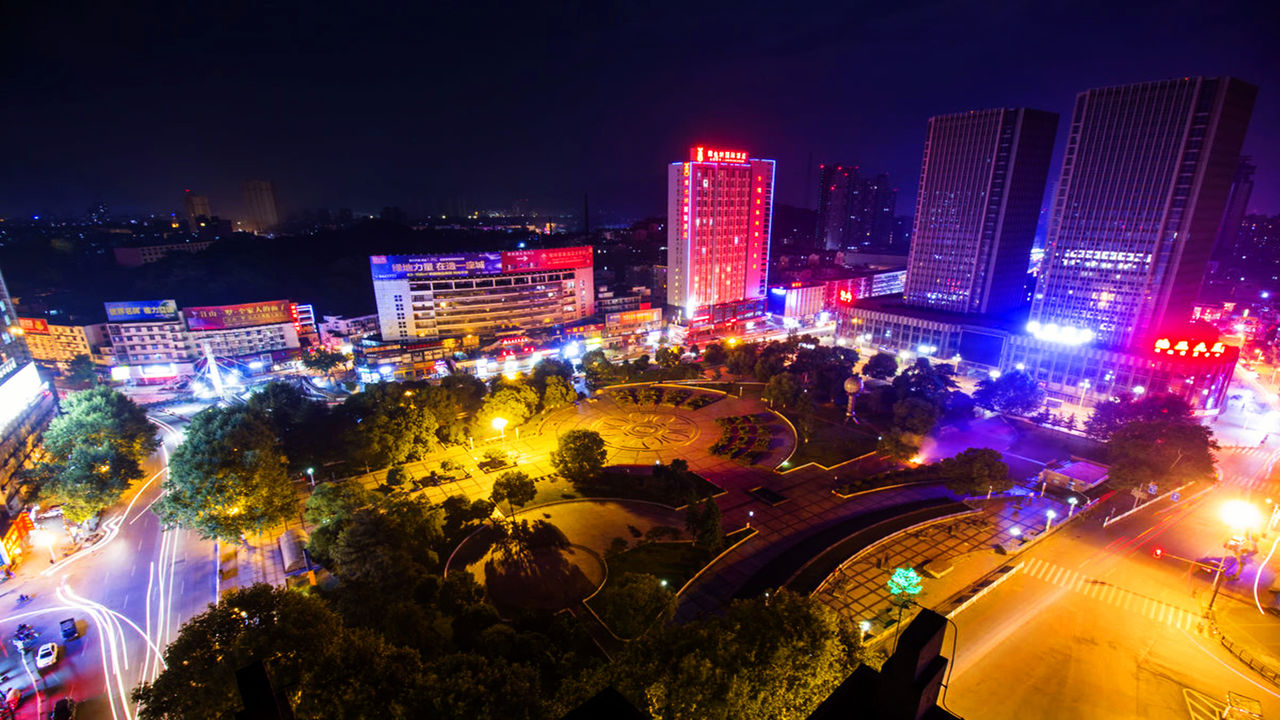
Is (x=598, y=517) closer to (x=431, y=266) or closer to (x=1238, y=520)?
(x=1238, y=520)

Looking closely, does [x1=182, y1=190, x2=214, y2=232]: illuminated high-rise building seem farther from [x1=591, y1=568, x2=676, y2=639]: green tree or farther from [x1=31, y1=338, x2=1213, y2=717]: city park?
[x1=591, y1=568, x2=676, y2=639]: green tree

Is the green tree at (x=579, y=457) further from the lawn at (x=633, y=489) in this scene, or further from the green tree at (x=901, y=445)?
the green tree at (x=901, y=445)

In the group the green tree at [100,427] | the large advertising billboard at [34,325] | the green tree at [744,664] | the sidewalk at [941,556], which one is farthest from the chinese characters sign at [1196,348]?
the large advertising billboard at [34,325]

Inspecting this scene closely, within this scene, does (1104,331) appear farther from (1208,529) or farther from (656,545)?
(656,545)

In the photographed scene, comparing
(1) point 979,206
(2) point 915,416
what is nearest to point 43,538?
(2) point 915,416

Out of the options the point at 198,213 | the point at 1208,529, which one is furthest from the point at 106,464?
the point at 198,213

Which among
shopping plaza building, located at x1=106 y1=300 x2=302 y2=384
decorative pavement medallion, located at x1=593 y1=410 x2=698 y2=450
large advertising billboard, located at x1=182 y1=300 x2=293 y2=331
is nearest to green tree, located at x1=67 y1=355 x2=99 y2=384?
shopping plaza building, located at x1=106 y1=300 x2=302 y2=384
